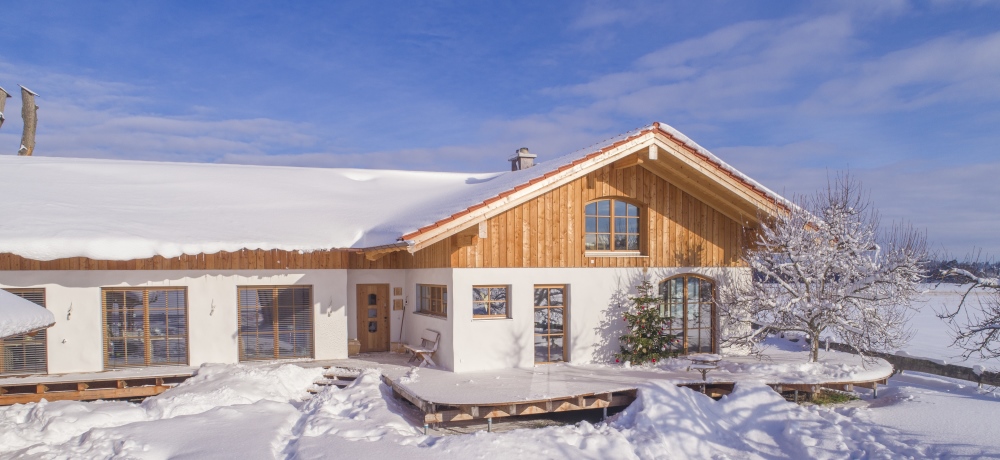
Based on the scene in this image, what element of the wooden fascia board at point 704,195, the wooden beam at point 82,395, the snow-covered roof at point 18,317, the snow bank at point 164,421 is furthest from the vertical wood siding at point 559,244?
the snow-covered roof at point 18,317

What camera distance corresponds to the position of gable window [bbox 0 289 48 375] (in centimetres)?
1212

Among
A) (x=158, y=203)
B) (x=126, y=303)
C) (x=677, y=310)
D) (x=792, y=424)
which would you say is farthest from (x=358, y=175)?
(x=792, y=424)

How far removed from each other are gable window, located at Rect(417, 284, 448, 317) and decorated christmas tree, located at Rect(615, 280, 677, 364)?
3.81 m

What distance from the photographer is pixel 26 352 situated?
12172 millimetres

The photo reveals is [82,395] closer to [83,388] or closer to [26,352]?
[83,388]

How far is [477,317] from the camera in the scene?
40.8 ft

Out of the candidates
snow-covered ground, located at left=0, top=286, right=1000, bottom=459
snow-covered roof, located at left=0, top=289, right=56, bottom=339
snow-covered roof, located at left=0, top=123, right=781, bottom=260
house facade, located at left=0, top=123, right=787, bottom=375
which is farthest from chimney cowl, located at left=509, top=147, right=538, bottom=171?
snow-covered roof, located at left=0, top=289, right=56, bottom=339

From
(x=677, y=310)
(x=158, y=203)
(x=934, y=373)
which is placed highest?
(x=158, y=203)

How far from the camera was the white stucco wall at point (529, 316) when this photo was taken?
12.1 meters

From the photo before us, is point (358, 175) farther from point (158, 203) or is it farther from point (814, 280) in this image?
point (814, 280)

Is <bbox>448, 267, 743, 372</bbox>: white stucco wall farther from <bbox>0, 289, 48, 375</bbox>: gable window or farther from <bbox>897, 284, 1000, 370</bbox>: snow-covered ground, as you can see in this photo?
<bbox>0, 289, 48, 375</bbox>: gable window

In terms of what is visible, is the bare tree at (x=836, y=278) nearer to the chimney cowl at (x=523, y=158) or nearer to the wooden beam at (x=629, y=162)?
the wooden beam at (x=629, y=162)

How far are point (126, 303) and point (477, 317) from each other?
726 centimetres

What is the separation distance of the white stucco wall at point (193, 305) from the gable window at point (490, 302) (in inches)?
134
